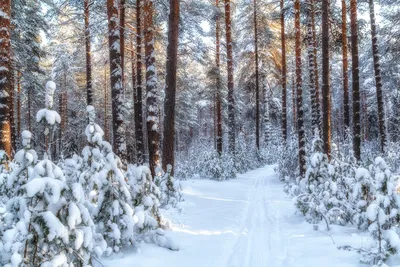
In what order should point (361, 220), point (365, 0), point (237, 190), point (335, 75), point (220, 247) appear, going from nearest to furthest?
point (220, 247) < point (361, 220) < point (237, 190) < point (365, 0) < point (335, 75)

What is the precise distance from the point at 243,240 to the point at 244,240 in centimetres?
2

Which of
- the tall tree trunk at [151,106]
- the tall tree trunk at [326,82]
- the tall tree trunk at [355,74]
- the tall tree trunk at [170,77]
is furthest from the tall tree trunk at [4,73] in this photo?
the tall tree trunk at [355,74]

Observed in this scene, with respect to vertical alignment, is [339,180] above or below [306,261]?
above

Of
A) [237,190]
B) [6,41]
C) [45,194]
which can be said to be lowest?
[237,190]

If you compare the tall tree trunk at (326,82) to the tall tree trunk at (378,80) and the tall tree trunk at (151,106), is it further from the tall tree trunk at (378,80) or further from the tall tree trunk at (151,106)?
the tall tree trunk at (378,80)

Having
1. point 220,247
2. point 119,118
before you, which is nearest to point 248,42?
point 119,118

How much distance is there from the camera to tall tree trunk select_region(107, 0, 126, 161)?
9.79m

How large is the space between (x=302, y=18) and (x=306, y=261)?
15.7 meters

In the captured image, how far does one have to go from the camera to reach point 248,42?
25203mm

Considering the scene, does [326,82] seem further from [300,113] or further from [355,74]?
[355,74]

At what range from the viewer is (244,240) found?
5.99 m

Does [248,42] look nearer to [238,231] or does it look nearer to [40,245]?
[238,231]

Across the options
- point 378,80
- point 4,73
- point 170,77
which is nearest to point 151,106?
point 170,77

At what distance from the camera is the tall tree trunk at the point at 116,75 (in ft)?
32.1
